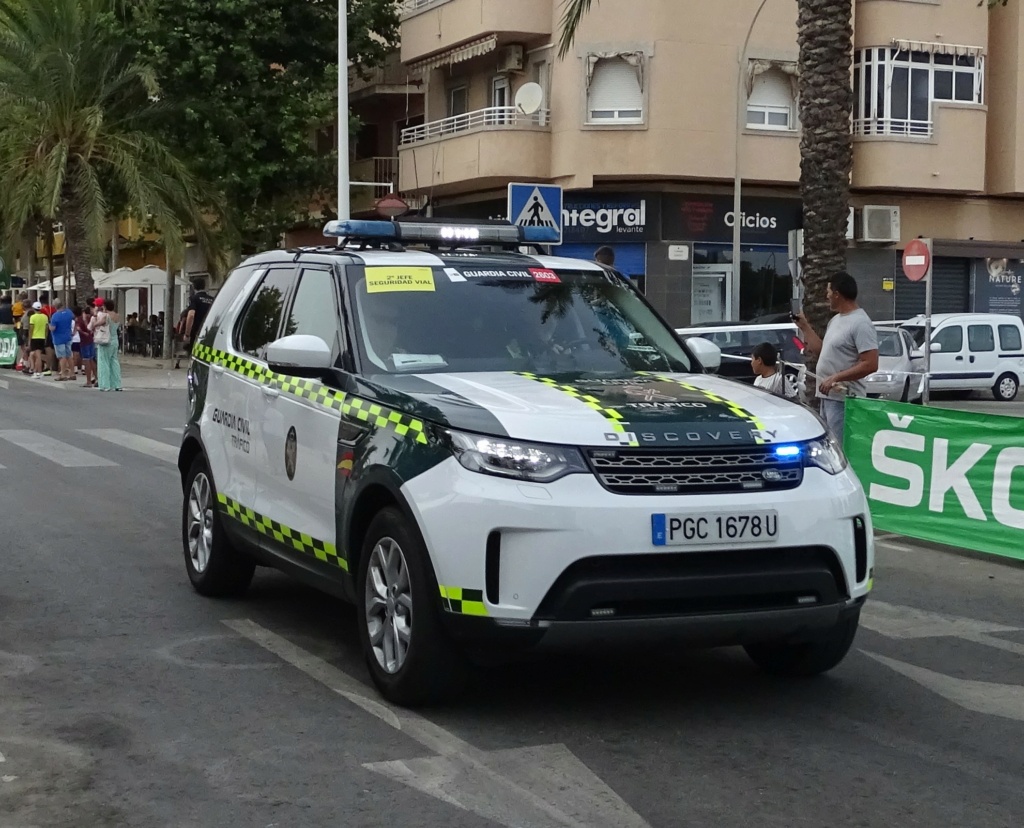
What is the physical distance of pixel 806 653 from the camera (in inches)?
258

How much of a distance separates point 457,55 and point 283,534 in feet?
94.8

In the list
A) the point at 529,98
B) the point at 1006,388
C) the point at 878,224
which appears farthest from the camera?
the point at 878,224

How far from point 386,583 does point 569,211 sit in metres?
28.0

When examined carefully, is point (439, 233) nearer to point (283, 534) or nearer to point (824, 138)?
point (283, 534)

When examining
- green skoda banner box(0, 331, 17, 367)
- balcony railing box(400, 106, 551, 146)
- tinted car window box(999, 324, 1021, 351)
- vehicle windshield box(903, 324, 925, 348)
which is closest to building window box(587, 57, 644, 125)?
balcony railing box(400, 106, 551, 146)

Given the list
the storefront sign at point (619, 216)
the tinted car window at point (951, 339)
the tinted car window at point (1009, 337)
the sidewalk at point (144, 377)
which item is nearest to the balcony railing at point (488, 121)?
the storefront sign at point (619, 216)

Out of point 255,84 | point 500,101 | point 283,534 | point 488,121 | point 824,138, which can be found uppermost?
point 255,84

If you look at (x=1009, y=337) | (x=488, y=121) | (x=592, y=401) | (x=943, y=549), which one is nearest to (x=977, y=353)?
(x=1009, y=337)

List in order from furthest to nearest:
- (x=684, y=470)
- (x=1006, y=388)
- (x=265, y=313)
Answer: (x=1006, y=388)
(x=265, y=313)
(x=684, y=470)

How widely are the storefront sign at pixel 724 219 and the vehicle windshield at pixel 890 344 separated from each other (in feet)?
17.5

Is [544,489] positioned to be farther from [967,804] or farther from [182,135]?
[182,135]

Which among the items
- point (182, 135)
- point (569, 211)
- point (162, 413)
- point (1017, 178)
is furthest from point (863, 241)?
point (162, 413)

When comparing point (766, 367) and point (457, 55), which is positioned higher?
point (457, 55)

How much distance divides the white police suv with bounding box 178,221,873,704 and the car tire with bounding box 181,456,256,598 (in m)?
0.70
